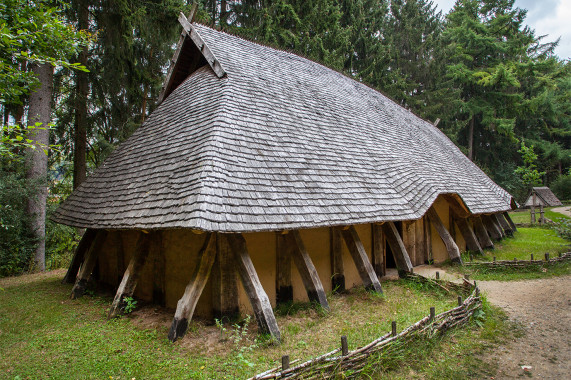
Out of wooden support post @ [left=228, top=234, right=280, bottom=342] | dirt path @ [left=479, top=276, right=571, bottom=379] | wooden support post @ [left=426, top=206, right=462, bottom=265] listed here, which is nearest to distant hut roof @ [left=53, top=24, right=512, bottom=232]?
wooden support post @ [left=228, top=234, right=280, bottom=342]

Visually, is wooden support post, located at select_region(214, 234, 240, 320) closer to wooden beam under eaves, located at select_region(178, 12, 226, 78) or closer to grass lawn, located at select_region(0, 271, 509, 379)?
grass lawn, located at select_region(0, 271, 509, 379)

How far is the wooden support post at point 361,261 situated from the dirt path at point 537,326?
2.45m

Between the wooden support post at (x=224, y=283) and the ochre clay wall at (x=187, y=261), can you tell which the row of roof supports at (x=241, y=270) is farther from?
the ochre clay wall at (x=187, y=261)

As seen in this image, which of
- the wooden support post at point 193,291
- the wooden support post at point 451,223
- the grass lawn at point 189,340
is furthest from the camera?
the wooden support post at point 451,223

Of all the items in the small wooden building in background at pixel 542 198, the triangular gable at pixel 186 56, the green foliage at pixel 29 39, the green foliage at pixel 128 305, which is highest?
the triangular gable at pixel 186 56

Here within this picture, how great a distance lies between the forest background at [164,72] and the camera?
777 centimetres

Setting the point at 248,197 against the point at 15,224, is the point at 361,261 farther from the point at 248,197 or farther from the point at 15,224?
the point at 15,224

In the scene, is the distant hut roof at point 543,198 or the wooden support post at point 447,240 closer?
the wooden support post at point 447,240

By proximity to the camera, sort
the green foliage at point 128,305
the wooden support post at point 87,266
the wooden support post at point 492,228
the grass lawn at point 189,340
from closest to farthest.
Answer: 1. the grass lawn at point 189,340
2. the green foliage at point 128,305
3. the wooden support post at point 87,266
4. the wooden support post at point 492,228

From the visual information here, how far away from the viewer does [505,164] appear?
110 ft

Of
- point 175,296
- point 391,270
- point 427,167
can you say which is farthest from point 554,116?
point 175,296

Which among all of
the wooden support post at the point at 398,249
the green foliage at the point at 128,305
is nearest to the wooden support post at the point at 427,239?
the wooden support post at the point at 398,249

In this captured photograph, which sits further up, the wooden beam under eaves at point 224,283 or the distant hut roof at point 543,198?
the distant hut roof at point 543,198

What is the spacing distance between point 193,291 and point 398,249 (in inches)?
216
